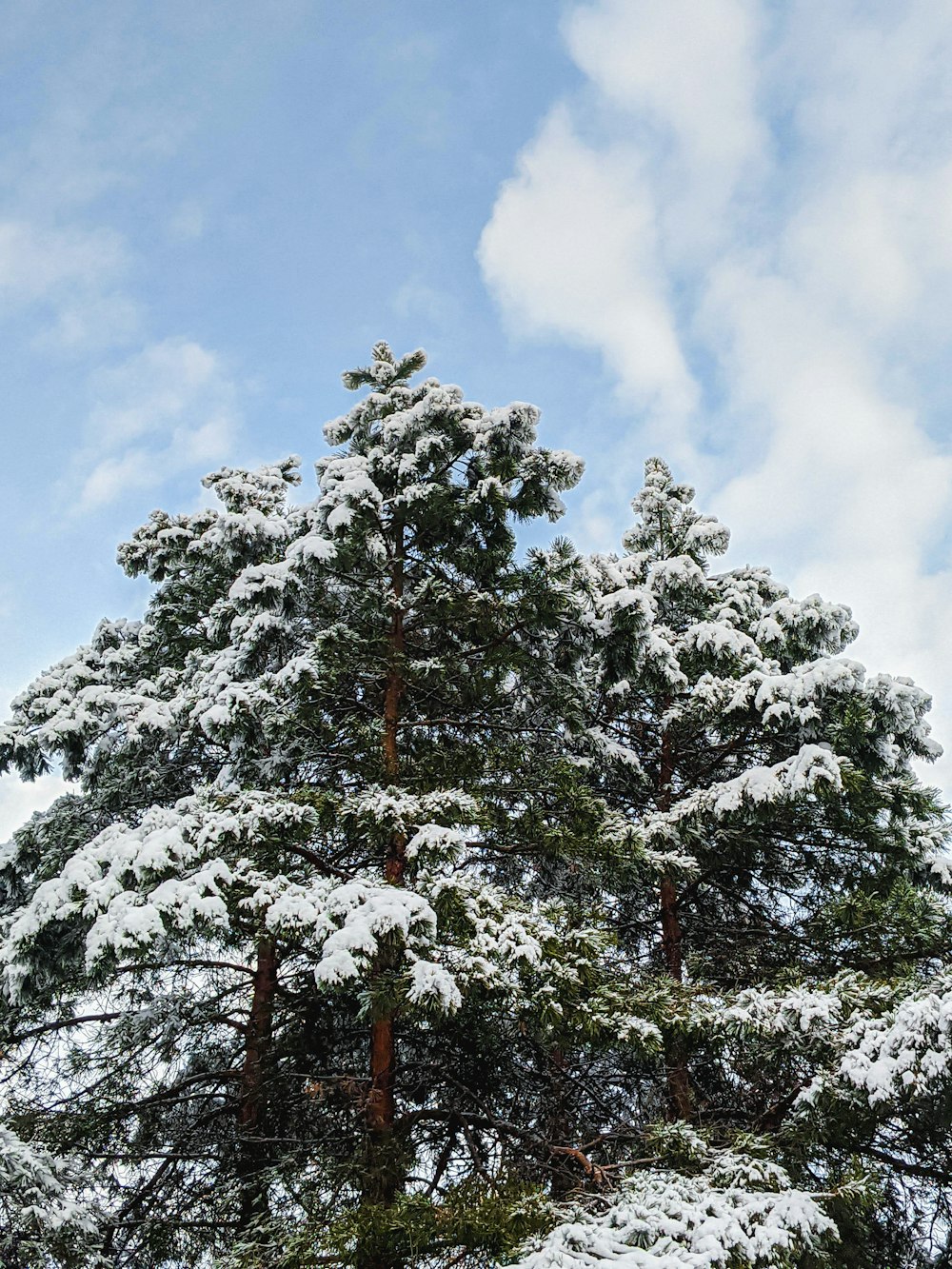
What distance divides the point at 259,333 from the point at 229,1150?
1355 cm

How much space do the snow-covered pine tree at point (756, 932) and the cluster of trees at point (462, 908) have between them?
0.05 metres

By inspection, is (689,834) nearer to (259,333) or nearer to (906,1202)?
(906,1202)

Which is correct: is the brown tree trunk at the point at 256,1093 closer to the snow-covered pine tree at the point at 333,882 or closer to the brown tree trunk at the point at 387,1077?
the snow-covered pine tree at the point at 333,882

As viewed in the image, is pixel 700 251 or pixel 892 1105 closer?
pixel 892 1105

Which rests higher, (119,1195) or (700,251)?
(700,251)

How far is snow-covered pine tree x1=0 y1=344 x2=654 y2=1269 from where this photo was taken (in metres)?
5.23

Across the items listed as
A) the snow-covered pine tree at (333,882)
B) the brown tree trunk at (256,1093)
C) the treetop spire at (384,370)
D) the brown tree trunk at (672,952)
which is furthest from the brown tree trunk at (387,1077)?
the treetop spire at (384,370)

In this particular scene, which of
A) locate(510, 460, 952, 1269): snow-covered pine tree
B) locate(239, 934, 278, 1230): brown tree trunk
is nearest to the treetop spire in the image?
locate(510, 460, 952, 1269): snow-covered pine tree

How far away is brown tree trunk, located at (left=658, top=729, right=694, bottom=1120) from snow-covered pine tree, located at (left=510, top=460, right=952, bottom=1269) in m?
0.03

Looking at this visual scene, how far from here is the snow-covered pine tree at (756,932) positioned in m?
4.56

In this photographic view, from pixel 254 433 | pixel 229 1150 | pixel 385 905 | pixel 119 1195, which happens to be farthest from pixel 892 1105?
pixel 254 433

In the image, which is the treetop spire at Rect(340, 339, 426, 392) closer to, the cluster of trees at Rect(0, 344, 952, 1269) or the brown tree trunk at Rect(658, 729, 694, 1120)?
the cluster of trees at Rect(0, 344, 952, 1269)

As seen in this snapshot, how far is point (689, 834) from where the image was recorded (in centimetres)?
823

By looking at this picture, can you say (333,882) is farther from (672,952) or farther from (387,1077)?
(672,952)
